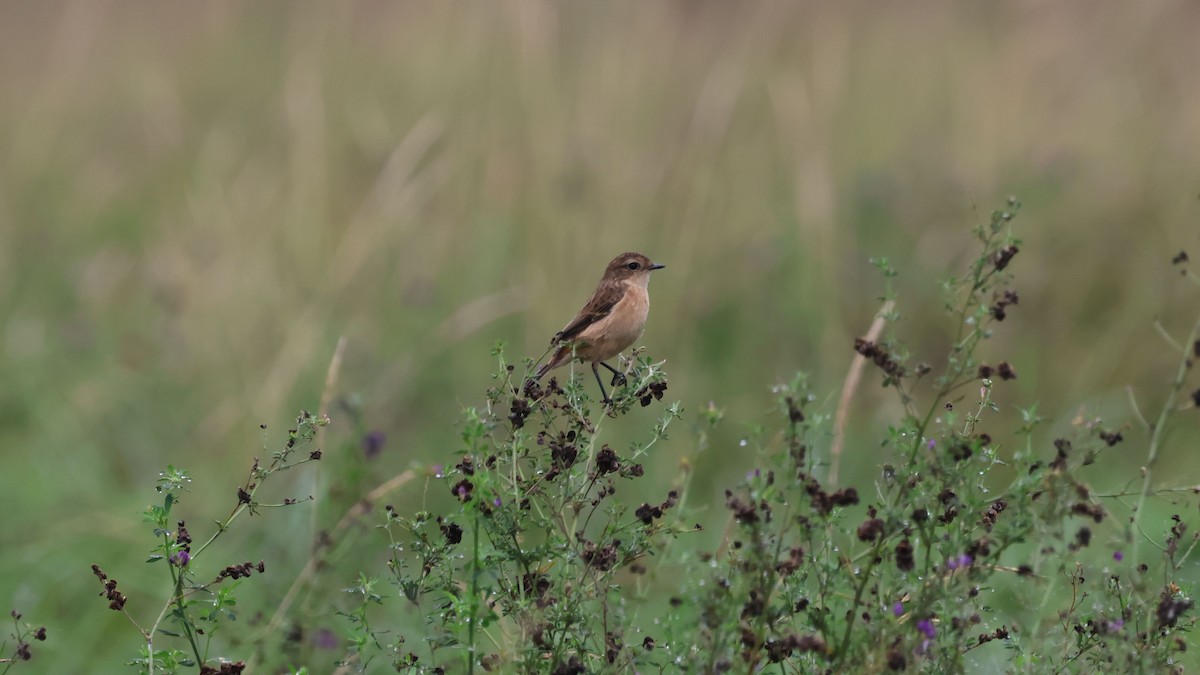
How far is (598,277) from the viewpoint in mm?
5867

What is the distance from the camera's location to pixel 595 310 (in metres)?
3.58

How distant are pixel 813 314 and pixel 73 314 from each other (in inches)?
147

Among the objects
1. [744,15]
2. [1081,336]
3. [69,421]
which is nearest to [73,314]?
[69,421]

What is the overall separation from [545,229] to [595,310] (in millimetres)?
2596

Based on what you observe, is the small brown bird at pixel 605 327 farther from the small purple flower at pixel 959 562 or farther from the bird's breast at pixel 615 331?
the small purple flower at pixel 959 562

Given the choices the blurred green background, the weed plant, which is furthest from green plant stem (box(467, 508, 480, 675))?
the blurred green background

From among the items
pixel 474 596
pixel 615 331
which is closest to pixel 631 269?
pixel 615 331

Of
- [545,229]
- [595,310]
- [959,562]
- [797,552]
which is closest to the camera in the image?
[959,562]

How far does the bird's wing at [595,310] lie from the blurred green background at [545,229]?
140cm

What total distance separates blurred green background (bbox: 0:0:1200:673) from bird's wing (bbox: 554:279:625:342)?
1.40m

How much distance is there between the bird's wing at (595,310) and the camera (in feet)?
11.6

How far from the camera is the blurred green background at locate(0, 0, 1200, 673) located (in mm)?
5621

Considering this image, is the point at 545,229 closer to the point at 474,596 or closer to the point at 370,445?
the point at 370,445

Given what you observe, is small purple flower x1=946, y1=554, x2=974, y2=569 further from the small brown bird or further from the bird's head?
the bird's head
